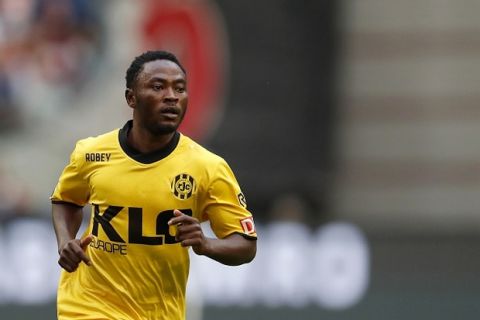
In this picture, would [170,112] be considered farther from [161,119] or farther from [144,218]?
[144,218]

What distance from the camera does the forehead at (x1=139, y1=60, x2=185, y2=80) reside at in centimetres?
784

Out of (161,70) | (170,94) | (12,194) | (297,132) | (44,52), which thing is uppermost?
(44,52)

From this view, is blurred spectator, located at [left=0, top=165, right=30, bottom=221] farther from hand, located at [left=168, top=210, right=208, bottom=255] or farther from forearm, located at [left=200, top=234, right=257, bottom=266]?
hand, located at [left=168, top=210, right=208, bottom=255]

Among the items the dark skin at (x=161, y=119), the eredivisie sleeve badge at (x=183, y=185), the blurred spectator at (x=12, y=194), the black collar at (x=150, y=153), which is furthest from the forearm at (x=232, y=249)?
the blurred spectator at (x=12, y=194)

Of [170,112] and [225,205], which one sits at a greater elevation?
[170,112]

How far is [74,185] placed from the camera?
8234 mm

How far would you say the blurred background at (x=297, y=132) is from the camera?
15.0 meters

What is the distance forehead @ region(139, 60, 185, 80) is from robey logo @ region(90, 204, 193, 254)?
679 millimetres

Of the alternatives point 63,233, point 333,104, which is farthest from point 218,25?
point 63,233

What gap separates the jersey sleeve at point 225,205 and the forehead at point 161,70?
0.52m

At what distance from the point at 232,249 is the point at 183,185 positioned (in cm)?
41

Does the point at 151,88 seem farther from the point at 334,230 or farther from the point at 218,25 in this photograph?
the point at 218,25

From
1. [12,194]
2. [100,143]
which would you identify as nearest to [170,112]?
[100,143]

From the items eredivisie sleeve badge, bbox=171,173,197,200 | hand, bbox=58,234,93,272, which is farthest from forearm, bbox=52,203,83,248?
eredivisie sleeve badge, bbox=171,173,197,200
